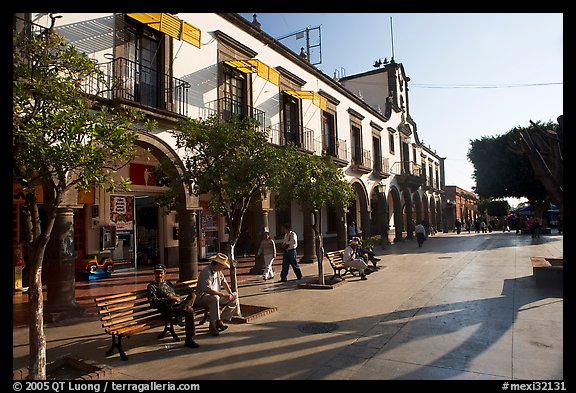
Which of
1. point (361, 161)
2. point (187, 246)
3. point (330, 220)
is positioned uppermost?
point (361, 161)

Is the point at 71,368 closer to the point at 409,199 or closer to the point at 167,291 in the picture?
the point at 167,291

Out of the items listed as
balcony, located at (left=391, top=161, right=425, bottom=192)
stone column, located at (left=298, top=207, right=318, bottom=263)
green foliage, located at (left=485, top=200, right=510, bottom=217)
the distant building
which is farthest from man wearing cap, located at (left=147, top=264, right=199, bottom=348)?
green foliage, located at (left=485, top=200, right=510, bottom=217)

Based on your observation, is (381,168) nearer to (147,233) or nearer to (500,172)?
(500,172)

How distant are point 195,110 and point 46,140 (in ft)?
21.5

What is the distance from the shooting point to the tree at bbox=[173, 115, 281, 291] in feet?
21.1

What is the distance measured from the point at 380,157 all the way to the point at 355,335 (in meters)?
18.3

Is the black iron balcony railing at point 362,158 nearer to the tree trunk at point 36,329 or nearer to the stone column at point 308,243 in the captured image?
the stone column at point 308,243

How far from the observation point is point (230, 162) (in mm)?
6516

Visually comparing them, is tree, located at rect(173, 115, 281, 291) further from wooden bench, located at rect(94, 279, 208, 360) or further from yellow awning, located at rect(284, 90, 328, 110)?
yellow awning, located at rect(284, 90, 328, 110)

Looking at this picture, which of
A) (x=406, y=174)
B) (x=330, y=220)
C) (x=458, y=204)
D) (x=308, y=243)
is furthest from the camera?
(x=458, y=204)

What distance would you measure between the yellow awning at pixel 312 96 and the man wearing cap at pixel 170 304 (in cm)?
989

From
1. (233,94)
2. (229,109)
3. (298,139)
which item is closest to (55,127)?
(229,109)

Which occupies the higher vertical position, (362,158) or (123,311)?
(362,158)

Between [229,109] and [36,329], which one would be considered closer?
[36,329]
